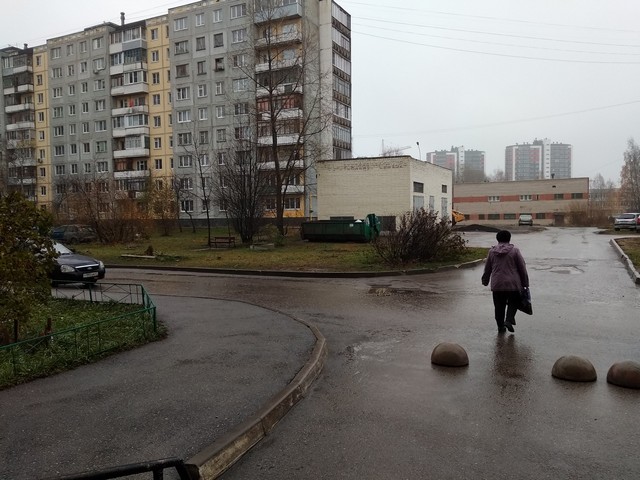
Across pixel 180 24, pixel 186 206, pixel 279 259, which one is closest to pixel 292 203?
pixel 186 206

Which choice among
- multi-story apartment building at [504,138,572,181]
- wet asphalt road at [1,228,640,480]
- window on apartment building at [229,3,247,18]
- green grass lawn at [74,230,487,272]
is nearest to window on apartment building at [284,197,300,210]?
window on apartment building at [229,3,247,18]

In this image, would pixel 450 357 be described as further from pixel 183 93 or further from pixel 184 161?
pixel 183 93

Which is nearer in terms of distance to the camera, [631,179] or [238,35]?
[238,35]

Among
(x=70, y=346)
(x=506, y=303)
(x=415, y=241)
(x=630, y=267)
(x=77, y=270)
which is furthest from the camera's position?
(x=415, y=241)

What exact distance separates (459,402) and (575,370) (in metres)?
1.52

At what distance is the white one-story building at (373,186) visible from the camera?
128ft

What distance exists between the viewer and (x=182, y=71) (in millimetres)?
58906

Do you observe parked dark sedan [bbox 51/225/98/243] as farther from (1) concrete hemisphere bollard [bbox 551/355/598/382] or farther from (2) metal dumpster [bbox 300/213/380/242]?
(1) concrete hemisphere bollard [bbox 551/355/598/382]

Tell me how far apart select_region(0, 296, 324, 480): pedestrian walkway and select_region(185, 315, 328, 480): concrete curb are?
0.01m

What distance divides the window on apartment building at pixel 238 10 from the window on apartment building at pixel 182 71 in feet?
27.9

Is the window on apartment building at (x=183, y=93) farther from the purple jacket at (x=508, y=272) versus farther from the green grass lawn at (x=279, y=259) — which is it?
the purple jacket at (x=508, y=272)

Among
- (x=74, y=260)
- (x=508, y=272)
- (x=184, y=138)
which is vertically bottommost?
(x=74, y=260)

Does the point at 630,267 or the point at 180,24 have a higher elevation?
the point at 180,24

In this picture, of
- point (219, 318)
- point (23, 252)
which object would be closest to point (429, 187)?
point (219, 318)
